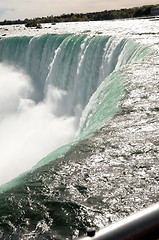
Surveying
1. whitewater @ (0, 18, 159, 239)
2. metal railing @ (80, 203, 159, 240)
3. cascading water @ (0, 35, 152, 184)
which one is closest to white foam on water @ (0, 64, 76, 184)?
cascading water @ (0, 35, 152, 184)

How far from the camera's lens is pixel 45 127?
21.1m

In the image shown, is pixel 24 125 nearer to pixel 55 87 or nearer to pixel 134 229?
pixel 55 87

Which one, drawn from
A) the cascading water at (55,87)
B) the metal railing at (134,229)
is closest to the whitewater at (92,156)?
the cascading water at (55,87)

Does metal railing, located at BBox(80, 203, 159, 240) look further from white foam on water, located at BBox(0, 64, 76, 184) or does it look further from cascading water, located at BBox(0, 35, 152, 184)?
white foam on water, located at BBox(0, 64, 76, 184)

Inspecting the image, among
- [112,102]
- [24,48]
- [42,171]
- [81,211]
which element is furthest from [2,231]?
[24,48]

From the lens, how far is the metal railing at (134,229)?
1.04 metres

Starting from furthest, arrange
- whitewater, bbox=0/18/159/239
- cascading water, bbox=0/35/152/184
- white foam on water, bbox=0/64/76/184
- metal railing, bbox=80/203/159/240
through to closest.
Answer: white foam on water, bbox=0/64/76/184 < cascading water, bbox=0/35/152/184 < whitewater, bbox=0/18/159/239 < metal railing, bbox=80/203/159/240

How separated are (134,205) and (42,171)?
2365 millimetres

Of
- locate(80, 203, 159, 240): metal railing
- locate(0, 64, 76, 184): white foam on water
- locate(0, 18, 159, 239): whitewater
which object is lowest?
locate(0, 64, 76, 184): white foam on water

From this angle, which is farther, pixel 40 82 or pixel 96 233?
pixel 40 82

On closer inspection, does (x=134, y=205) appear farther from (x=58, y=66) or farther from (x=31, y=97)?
(x=31, y=97)

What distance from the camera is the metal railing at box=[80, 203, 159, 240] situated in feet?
3.43

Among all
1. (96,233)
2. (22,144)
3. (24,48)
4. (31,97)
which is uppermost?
(24,48)

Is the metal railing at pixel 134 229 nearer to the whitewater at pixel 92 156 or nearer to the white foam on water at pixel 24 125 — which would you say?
the whitewater at pixel 92 156
